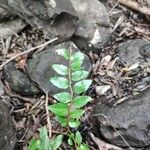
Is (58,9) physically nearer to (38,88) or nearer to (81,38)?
(81,38)

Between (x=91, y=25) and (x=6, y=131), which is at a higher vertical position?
(x=91, y=25)

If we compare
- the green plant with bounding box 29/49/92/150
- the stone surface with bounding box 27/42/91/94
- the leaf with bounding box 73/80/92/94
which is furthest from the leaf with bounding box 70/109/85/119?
the stone surface with bounding box 27/42/91/94

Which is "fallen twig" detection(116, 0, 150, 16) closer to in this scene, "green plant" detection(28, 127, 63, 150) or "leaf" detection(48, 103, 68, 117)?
"leaf" detection(48, 103, 68, 117)

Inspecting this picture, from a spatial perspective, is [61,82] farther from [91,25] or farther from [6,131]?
[91,25]

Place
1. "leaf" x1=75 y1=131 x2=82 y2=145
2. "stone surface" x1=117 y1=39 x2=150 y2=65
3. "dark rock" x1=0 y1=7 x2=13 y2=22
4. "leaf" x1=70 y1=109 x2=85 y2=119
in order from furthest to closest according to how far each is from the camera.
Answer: "dark rock" x1=0 y1=7 x2=13 y2=22 < "stone surface" x1=117 y1=39 x2=150 y2=65 < "leaf" x1=75 y1=131 x2=82 y2=145 < "leaf" x1=70 y1=109 x2=85 y2=119

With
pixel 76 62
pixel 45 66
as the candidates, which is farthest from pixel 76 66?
pixel 45 66

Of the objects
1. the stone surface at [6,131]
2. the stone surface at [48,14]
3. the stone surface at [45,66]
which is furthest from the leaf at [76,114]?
the stone surface at [48,14]
